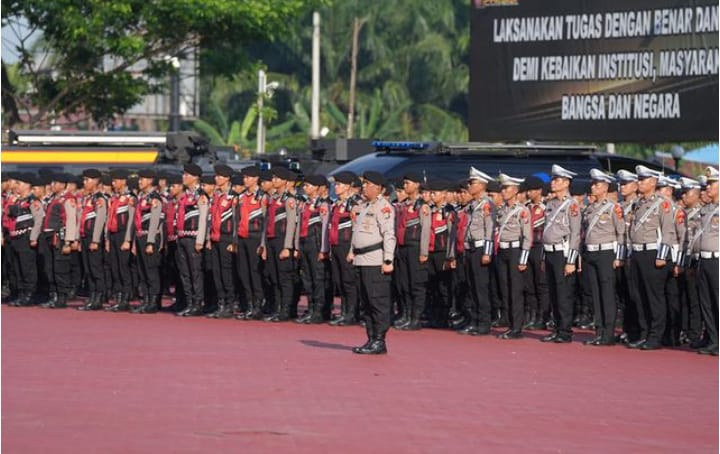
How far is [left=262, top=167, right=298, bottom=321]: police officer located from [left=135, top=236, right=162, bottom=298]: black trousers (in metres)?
1.63

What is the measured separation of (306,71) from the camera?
67438mm

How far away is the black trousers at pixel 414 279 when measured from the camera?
19047 mm

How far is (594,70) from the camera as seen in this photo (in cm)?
2161

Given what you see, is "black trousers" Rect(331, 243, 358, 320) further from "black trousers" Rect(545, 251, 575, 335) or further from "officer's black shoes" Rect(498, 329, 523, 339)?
"black trousers" Rect(545, 251, 575, 335)

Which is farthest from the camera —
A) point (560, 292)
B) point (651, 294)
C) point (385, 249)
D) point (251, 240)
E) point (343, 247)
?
point (251, 240)

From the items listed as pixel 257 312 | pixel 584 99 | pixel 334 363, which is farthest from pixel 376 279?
pixel 584 99

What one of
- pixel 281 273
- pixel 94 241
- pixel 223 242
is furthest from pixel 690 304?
pixel 94 241

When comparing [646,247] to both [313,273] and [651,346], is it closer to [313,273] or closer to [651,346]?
[651,346]

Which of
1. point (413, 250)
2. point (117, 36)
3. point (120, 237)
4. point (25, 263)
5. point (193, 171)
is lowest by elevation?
point (25, 263)

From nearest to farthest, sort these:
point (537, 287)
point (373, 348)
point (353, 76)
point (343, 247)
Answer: point (373, 348) < point (537, 287) < point (343, 247) < point (353, 76)

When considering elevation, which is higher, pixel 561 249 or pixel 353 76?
pixel 353 76

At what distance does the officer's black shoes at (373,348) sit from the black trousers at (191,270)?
5193 millimetres

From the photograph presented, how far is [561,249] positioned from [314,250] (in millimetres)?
3298

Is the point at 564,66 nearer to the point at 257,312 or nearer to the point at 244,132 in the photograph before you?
the point at 257,312
